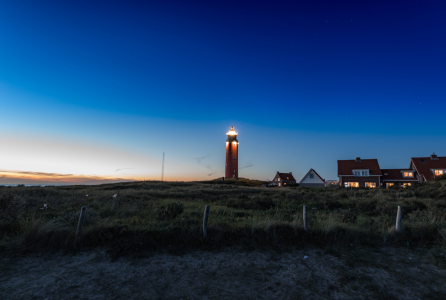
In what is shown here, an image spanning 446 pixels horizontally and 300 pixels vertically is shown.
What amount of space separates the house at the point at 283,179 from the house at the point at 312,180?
856 cm

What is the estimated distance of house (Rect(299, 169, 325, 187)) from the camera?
4812 centimetres

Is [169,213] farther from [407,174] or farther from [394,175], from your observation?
[407,174]

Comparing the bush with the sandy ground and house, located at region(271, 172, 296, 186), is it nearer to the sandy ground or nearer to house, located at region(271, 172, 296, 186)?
the sandy ground

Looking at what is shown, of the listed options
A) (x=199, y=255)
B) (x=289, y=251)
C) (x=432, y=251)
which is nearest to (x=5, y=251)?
(x=199, y=255)

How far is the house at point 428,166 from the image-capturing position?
41125 millimetres

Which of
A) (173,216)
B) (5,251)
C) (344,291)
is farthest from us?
(173,216)

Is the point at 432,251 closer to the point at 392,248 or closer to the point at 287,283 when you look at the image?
the point at 392,248

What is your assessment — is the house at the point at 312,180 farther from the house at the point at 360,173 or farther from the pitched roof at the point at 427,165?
the pitched roof at the point at 427,165

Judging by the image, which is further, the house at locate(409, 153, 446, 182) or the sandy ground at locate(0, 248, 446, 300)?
the house at locate(409, 153, 446, 182)

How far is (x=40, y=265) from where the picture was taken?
6457 millimetres

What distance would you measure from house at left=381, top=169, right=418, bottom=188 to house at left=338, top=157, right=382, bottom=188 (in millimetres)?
2100

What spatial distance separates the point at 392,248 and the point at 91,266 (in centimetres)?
1013

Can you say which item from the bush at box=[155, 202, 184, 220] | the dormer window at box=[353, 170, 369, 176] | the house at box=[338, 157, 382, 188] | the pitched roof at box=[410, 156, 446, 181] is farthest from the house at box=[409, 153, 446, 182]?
the bush at box=[155, 202, 184, 220]

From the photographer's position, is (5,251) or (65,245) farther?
(65,245)
